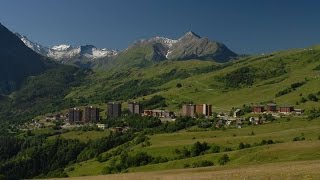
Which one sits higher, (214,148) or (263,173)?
(263,173)

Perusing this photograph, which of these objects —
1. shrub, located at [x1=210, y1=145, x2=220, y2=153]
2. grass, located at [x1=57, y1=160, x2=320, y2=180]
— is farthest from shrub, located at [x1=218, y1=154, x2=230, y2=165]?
grass, located at [x1=57, y1=160, x2=320, y2=180]

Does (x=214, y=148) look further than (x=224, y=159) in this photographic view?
Yes

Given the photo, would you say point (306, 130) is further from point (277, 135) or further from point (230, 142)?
point (230, 142)

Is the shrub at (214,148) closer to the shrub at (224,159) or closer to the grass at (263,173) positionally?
the shrub at (224,159)

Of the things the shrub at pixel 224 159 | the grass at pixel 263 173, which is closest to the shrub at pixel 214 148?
the shrub at pixel 224 159

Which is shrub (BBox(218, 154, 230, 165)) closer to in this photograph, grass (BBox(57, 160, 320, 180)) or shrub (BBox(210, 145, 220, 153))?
shrub (BBox(210, 145, 220, 153))

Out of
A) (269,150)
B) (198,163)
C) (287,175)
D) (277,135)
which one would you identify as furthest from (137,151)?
(287,175)

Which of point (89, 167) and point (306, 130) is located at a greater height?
point (306, 130)

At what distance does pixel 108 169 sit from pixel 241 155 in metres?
57.2

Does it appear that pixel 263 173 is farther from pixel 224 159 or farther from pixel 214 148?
pixel 214 148

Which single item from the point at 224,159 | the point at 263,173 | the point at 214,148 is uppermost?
the point at 263,173

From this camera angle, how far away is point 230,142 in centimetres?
18412

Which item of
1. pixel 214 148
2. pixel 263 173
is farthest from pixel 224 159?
pixel 263 173

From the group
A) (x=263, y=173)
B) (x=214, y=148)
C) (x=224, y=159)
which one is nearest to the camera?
(x=263, y=173)
